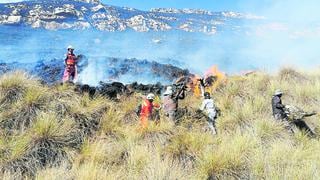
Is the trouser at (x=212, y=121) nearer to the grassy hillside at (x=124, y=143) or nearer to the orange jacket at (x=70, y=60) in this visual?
the grassy hillside at (x=124, y=143)

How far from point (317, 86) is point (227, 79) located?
10.1ft

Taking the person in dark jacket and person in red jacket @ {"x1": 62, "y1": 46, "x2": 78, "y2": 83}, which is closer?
the person in dark jacket

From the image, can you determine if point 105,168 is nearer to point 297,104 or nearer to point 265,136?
point 265,136

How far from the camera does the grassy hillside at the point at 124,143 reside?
10172 mm

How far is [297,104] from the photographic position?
1659 cm

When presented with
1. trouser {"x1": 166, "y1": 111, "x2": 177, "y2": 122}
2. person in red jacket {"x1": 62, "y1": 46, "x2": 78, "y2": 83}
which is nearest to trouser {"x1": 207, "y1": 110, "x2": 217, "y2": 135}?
trouser {"x1": 166, "y1": 111, "x2": 177, "y2": 122}

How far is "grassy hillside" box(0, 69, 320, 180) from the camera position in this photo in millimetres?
10172

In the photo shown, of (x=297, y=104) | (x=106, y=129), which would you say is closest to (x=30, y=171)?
(x=106, y=129)

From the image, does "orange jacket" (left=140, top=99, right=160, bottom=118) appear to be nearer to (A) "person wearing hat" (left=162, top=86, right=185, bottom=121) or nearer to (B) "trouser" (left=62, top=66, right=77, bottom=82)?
(A) "person wearing hat" (left=162, top=86, right=185, bottom=121)

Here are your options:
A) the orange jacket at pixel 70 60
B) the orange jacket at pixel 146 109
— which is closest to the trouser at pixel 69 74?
the orange jacket at pixel 70 60

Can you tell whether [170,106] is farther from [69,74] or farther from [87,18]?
[87,18]

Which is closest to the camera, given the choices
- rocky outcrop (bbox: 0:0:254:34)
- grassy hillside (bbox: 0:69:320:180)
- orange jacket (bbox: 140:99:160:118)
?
grassy hillside (bbox: 0:69:320:180)

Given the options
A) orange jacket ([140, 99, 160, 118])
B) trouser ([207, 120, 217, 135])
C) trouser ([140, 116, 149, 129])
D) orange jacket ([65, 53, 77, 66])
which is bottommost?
trouser ([207, 120, 217, 135])

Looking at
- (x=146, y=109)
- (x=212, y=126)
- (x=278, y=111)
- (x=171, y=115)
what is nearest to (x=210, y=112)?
(x=212, y=126)
